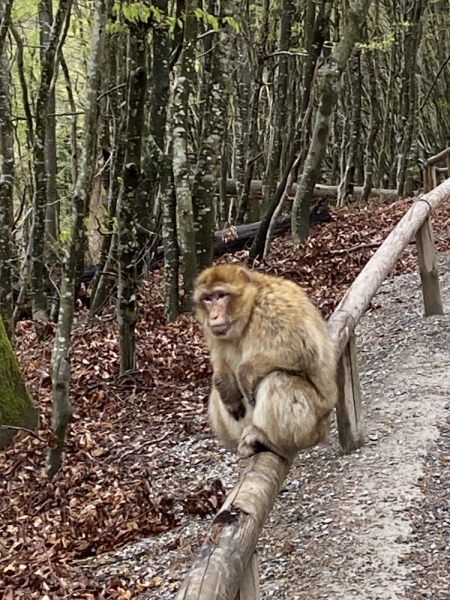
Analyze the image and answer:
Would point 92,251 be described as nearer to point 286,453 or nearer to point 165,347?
point 165,347

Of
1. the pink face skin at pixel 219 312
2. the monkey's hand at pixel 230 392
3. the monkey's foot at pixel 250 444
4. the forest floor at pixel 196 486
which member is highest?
the pink face skin at pixel 219 312

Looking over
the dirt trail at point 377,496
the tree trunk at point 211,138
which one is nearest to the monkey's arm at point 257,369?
the dirt trail at point 377,496

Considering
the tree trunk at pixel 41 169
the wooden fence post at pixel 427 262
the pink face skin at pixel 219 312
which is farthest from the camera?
the wooden fence post at pixel 427 262

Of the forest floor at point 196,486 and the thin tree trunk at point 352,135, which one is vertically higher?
the thin tree trunk at point 352,135

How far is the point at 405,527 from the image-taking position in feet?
13.7

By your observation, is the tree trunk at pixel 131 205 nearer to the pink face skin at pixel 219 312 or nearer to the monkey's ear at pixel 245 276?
the monkey's ear at pixel 245 276

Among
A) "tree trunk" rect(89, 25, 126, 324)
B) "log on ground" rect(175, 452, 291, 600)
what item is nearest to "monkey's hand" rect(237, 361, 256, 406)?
"log on ground" rect(175, 452, 291, 600)

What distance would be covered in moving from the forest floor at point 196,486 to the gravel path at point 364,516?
0.03 feet

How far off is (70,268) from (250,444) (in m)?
2.79

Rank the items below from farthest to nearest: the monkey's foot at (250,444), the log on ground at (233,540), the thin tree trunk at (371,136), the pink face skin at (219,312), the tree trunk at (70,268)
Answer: the thin tree trunk at (371,136) → the tree trunk at (70,268) → the pink face skin at (219,312) → the monkey's foot at (250,444) → the log on ground at (233,540)

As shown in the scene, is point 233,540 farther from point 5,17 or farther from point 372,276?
point 5,17

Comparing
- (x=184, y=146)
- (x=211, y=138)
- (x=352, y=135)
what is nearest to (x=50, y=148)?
(x=211, y=138)

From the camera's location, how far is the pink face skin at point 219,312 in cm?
398

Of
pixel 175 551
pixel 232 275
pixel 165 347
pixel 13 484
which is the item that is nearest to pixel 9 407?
pixel 13 484
